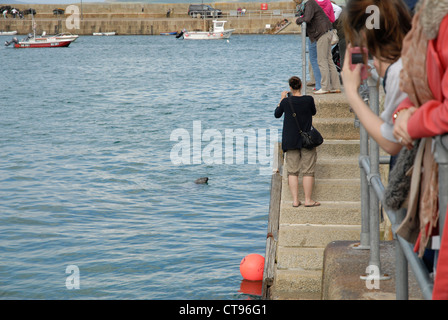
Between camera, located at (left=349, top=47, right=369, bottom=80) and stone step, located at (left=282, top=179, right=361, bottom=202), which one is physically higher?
camera, located at (left=349, top=47, right=369, bottom=80)

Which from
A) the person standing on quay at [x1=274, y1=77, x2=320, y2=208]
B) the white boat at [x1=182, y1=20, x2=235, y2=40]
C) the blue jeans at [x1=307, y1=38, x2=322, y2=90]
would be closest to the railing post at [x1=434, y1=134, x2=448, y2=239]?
the person standing on quay at [x1=274, y1=77, x2=320, y2=208]

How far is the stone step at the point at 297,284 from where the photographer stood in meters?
7.18

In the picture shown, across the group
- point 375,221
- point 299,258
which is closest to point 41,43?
point 299,258

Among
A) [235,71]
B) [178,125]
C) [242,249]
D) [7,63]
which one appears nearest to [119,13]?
[7,63]

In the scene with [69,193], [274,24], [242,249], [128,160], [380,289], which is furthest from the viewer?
[274,24]

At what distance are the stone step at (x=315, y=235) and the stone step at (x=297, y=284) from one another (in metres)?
0.32

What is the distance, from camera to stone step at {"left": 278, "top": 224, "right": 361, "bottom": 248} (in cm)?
732

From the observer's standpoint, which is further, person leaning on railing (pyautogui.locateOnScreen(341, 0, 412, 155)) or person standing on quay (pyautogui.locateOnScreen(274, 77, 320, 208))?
person standing on quay (pyautogui.locateOnScreen(274, 77, 320, 208))

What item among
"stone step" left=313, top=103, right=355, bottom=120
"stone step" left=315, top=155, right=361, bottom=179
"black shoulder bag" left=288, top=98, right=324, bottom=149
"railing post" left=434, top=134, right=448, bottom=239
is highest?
"railing post" left=434, top=134, right=448, bottom=239

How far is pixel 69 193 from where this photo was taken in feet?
53.2

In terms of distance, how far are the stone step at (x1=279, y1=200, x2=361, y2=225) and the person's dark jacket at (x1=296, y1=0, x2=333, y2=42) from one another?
10.9 ft

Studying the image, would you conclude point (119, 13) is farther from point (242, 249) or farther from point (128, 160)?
point (242, 249)

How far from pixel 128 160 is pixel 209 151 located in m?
2.68

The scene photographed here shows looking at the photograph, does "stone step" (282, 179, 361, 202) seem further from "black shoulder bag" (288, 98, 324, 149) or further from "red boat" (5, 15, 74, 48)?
"red boat" (5, 15, 74, 48)
